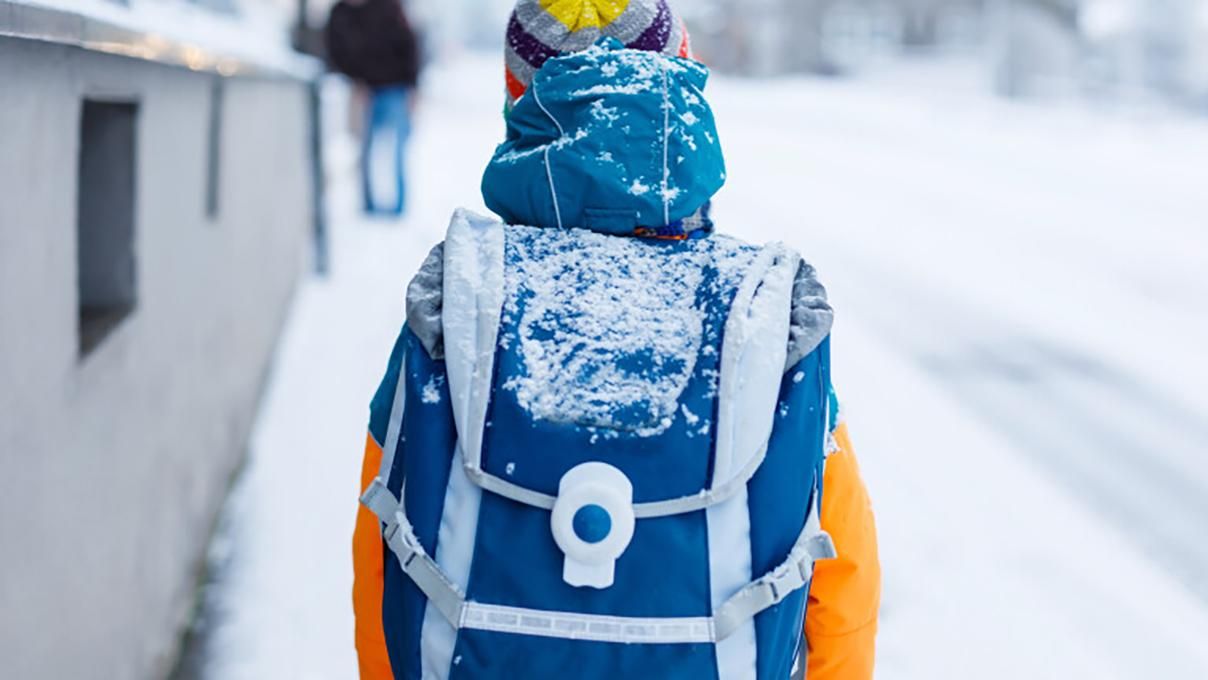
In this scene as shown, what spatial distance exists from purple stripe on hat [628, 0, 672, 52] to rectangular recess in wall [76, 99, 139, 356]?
150cm

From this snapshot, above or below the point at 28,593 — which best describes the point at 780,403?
above

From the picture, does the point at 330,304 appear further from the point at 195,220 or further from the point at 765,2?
the point at 765,2

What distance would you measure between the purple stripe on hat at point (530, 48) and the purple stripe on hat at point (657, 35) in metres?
0.11

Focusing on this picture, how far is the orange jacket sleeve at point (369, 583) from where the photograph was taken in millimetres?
1513

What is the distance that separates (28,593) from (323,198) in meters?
6.00

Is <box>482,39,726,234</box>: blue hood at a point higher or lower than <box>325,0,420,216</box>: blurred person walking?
lower

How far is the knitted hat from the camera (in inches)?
66.0

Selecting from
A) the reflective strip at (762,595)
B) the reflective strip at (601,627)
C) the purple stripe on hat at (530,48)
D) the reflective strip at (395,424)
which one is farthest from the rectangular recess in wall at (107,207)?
the reflective strip at (762,595)

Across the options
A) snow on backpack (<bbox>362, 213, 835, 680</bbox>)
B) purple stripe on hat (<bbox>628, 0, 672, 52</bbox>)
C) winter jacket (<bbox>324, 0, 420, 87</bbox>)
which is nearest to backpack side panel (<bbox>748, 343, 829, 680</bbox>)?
snow on backpack (<bbox>362, 213, 835, 680</bbox>)

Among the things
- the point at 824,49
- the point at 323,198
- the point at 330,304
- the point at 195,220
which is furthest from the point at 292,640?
the point at 824,49

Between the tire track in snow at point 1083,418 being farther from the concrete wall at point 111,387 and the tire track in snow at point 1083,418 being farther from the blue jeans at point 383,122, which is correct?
the blue jeans at point 383,122

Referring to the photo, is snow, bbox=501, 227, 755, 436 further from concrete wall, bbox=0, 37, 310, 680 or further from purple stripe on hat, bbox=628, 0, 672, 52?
concrete wall, bbox=0, 37, 310, 680

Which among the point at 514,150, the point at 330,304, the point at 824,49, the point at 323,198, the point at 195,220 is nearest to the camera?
the point at 514,150

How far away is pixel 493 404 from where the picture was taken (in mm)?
1295
